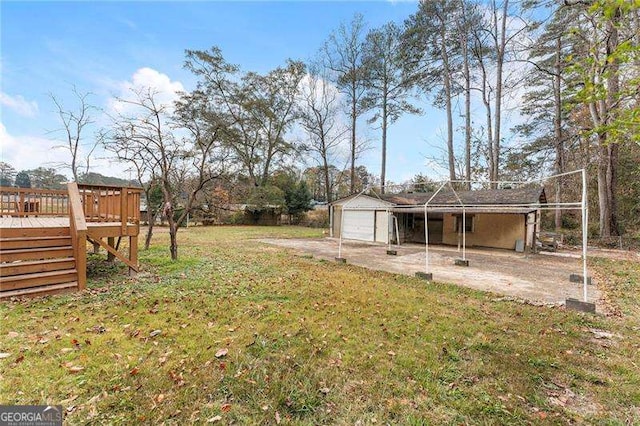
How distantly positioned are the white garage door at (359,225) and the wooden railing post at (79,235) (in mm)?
12567

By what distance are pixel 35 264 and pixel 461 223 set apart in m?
14.9

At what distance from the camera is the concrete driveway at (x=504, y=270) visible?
5.89 metres

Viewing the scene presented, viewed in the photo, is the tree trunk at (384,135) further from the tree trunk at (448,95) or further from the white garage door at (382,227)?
the white garage door at (382,227)

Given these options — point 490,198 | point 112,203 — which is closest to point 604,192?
point 490,198

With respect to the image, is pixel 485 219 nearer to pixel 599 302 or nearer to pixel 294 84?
pixel 599 302

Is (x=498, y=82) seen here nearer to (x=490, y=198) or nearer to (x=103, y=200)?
(x=490, y=198)

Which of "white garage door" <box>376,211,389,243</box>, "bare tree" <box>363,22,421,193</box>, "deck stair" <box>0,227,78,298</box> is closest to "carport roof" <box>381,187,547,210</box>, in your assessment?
"white garage door" <box>376,211,389,243</box>

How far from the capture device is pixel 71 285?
4.79 m

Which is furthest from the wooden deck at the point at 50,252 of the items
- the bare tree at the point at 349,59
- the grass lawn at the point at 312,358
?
the bare tree at the point at 349,59

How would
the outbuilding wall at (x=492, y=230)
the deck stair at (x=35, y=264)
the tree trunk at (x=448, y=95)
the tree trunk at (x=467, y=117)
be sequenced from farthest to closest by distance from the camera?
the tree trunk at (x=467, y=117)
the tree trunk at (x=448, y=95)
the outbuilding wall at (x=492, y=230)
the deck stair at (x=35, y=264)

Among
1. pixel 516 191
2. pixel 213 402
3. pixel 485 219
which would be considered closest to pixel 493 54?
pixel 516 191

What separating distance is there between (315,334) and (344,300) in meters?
1.49

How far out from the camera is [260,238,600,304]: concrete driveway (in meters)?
5.89

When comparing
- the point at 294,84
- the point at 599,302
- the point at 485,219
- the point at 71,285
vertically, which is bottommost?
the point at 599,302
